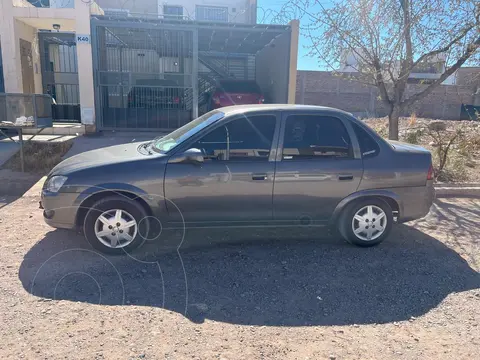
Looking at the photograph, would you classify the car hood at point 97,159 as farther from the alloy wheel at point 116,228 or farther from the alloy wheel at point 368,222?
the alloy wheel at point 368,222

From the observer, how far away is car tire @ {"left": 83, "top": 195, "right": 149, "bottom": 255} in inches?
165

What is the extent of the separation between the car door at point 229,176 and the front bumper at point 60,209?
1017mm

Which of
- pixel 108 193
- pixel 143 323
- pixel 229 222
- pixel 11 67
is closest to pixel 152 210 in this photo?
pixel 108 193

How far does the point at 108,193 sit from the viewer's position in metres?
4.20

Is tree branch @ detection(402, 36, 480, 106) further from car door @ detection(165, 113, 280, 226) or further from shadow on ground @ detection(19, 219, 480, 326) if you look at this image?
car door @ detection(165, 113, 280, 226)

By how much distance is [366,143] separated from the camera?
4660 mm

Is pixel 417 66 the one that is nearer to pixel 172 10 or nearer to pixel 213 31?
pixel 213 31

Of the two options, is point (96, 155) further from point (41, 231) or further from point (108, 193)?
point (41, 231)

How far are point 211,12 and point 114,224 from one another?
1621cm

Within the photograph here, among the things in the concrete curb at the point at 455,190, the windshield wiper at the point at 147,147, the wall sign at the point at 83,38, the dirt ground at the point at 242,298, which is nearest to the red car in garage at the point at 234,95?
the wall sign at the point at 83,38

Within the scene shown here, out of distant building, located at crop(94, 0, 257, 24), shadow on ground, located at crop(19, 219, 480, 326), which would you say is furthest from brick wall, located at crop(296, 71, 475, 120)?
shadow on ground, located at crop(19, 219, 480, 326)

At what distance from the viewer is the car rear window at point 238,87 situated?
1363 cm

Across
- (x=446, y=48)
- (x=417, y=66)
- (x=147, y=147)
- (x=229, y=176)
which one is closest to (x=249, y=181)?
(x=229, y=176)

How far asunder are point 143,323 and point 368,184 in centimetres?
293
